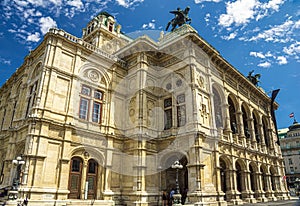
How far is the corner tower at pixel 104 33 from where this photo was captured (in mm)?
30266

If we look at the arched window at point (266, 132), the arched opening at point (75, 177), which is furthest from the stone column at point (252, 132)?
the arched opening at point (75, 177)

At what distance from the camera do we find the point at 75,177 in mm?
16734

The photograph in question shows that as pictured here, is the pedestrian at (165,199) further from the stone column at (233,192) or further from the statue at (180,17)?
the statue at (180,17)

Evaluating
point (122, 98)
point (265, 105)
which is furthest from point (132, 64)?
point (265, 105)

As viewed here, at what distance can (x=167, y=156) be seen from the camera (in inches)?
764

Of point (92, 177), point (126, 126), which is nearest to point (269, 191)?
point (126, 126)

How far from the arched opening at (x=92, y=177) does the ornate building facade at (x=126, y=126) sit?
0.07 m

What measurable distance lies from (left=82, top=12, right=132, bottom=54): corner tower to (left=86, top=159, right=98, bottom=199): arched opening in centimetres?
1660

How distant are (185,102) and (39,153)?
37.3 feet

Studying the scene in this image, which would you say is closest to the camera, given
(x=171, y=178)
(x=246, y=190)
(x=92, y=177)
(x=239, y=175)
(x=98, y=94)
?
(x=92, y=177)

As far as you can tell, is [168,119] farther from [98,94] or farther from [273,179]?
[273,179]

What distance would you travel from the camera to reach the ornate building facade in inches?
629

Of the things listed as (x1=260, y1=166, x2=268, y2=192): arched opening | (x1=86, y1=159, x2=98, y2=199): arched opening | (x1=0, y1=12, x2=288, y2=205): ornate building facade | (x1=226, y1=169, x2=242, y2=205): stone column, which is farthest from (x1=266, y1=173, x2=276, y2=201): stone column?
(x1=86, y1=159, x2=98, y2=199): arched opening

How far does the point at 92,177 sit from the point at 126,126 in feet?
16.7
